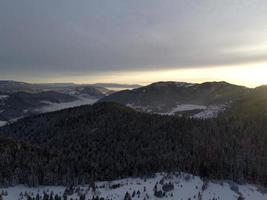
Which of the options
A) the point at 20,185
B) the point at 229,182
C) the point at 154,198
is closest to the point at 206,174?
the point at 229,182

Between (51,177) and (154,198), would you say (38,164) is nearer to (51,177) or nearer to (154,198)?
(51,177)

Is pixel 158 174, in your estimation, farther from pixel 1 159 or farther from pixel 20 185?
pixel 1 159

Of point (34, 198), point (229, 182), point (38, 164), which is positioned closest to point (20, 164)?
point (38, 164)

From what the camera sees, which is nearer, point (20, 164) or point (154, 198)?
point (154, 198)

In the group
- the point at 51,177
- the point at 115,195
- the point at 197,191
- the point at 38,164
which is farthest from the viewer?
the point at 38,164

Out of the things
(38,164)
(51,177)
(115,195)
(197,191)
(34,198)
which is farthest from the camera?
(38,164)

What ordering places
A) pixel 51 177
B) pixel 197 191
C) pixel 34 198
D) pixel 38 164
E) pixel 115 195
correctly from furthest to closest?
pixel 38 164, pixel 51 177, pixel 197 191, pixel 115 195, pixel 34 198
